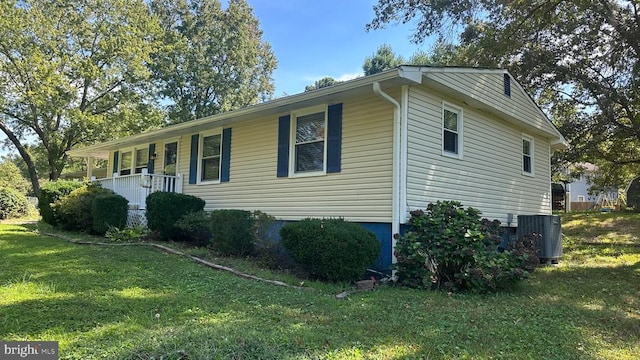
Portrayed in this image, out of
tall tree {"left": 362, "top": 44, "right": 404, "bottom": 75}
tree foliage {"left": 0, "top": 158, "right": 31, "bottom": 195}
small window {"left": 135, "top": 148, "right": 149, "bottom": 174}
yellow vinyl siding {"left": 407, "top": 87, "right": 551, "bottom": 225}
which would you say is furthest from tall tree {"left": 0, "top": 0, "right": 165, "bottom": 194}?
tree foliage {"left": 0, "top": 158, "right": 31, "bottom": 195}

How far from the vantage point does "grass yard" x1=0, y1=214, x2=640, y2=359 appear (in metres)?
3.33

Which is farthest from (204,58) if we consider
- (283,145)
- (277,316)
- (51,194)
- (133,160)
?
(277,316)

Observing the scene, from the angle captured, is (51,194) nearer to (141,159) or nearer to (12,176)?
(141,159)

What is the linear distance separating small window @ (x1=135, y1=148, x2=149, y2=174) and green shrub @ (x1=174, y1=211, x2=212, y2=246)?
15.4 ft

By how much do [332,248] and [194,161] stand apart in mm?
6395

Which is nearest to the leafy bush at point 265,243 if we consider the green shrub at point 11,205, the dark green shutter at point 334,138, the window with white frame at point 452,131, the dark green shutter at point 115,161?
the dark green shutter at point 334,138

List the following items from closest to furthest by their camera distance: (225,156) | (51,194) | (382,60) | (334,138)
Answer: (334,138) → (225,156) → (51,194) → (382,60)

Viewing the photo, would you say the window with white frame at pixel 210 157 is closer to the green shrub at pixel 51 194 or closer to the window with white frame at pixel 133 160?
the window with white frame at pixel 133 160

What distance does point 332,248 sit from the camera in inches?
237

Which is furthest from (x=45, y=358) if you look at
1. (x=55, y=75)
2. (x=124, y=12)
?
(x=124, y=12)

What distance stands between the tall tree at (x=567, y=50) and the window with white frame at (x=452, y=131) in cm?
410

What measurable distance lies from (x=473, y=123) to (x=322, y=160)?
131 inches

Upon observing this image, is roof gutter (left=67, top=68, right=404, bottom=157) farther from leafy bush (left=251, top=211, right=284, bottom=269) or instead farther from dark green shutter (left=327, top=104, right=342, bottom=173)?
leafy bush (left=251, top=211, right=284, bottom=269)

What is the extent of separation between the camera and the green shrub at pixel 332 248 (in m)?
6.05
